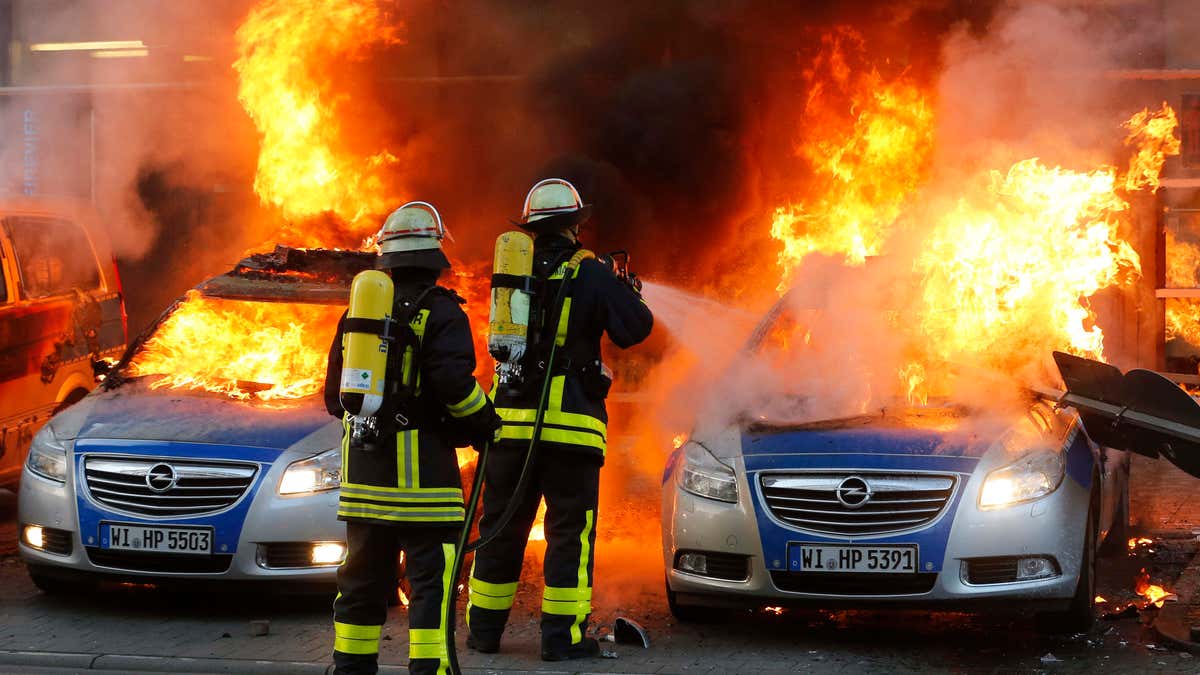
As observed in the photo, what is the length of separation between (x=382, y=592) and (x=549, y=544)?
1335 mm

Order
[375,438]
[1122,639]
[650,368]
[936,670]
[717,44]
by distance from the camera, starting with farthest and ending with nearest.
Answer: [650,368], [717,44], [1122,639], [936,670], [375,438]

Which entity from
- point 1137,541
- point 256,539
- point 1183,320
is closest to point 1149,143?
point 1183,320

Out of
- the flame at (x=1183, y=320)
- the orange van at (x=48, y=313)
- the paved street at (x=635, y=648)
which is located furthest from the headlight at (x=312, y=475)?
the flame at (x=1183, y=320)

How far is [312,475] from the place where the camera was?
668cm

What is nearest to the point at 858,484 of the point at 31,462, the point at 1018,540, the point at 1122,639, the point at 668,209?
the point at 1018,540

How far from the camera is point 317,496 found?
6629 mm

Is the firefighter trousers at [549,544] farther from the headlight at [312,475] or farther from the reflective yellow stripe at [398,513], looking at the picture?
the reflective yellow stripe at [398,513]

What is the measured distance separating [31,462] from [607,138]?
16.0ft

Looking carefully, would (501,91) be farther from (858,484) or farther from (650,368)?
(858,484)

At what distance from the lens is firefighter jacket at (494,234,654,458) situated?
6121mm

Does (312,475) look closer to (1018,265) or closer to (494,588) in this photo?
(494,588)

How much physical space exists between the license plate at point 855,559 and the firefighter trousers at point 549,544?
0.89m

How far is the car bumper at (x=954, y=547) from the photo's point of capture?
598 centimetres

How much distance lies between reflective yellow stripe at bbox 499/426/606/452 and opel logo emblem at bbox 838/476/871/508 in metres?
1.03
